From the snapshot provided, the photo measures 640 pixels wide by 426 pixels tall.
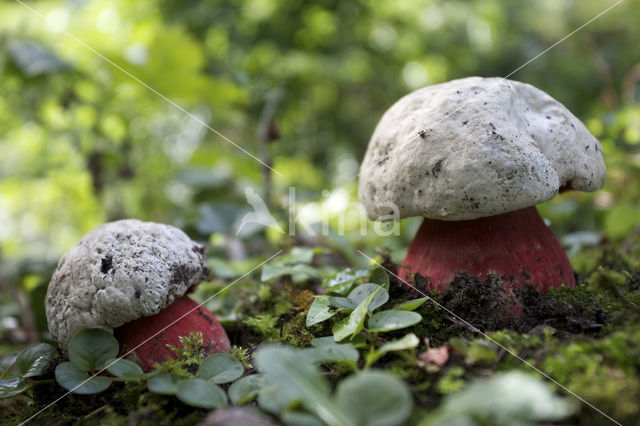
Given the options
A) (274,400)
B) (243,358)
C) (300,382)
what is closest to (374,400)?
(300,382)

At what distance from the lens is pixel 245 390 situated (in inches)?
44.6

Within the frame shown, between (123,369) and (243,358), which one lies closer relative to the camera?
(123,369)

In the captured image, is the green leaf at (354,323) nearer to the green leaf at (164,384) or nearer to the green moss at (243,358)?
the green moss at (243,358)

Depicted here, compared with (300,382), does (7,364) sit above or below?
below

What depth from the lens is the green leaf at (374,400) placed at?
2.61ft

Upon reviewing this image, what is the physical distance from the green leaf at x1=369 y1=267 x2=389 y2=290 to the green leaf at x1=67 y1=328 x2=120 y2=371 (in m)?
0.93

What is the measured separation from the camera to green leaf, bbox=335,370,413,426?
Result: 0.80 m

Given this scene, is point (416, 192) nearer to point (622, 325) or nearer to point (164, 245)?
point (622, 325)

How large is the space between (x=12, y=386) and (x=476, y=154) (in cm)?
174

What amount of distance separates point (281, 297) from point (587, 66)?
18.9 ft

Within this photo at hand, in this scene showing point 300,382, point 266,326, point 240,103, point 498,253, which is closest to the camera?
point 300,382

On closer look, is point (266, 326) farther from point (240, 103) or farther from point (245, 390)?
point (240, 103)

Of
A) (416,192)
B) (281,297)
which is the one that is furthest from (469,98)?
(281,297)

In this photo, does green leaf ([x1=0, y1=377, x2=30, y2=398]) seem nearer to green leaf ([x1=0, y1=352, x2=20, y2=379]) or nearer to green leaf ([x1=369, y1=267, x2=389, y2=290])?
green leaf ([x1=0, y1=352, x2=20, y2=379])
